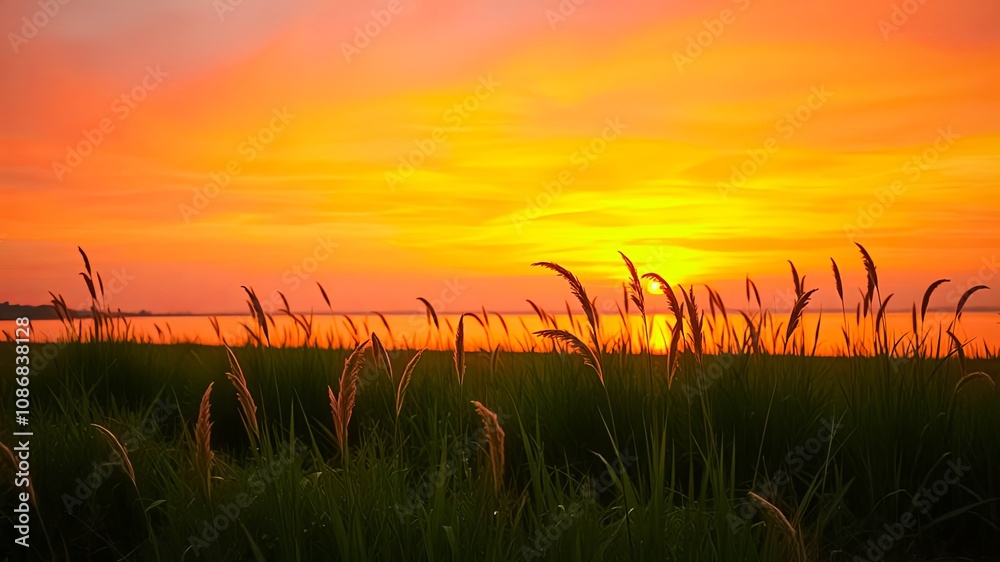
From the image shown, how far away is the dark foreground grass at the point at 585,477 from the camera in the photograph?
3199 millimetres

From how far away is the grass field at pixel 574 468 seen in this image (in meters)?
3.15

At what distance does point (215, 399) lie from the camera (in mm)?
7250

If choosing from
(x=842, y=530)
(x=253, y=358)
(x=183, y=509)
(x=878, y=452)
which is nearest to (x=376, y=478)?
(x=183, y=509)

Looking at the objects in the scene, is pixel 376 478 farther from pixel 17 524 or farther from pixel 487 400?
pixel 17 524

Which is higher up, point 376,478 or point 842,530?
point 376,478

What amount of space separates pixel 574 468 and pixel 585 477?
713 millimetres

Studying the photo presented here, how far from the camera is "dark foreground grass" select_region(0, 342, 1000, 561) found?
10.5ft

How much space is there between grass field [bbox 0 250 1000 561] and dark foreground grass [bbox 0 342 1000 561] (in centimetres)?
1

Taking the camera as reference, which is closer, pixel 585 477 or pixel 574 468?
pixel 585 477

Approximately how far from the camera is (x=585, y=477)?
4.35 meters

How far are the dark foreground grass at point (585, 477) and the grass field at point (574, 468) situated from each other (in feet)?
0.05

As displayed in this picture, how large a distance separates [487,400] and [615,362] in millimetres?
1021

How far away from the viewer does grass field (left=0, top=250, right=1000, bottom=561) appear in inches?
124

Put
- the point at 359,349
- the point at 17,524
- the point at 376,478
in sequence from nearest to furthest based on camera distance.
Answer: the point at 359,349 < the point at 376,478 < the point at 17,524
